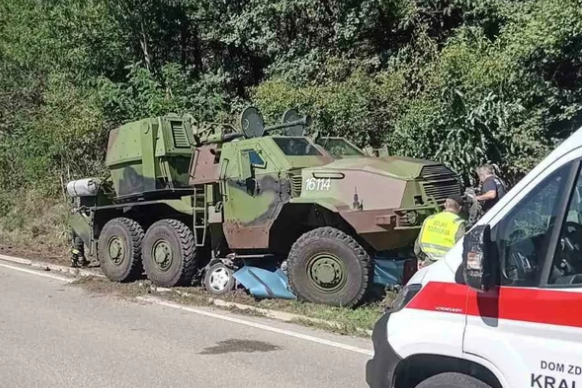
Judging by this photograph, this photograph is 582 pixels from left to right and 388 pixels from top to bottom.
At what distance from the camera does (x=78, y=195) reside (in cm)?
1354

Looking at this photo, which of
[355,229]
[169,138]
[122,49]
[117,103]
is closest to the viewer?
[355,229]

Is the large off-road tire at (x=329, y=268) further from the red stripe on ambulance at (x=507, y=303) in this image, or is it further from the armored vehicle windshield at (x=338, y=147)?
the red stripe on ambulance at (x=507, y=303)

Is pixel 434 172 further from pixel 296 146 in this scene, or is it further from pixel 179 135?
pixel 179 135

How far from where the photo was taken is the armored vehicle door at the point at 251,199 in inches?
394

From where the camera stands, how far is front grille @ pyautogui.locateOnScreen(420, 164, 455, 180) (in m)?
9.30

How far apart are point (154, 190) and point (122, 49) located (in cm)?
1014

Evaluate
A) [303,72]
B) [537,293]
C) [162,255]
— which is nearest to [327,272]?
[162,255]

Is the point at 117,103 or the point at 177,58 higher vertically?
the point at 177,58

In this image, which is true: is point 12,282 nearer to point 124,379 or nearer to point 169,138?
point 169,138

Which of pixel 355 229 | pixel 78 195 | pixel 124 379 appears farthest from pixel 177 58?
pixel 124 379

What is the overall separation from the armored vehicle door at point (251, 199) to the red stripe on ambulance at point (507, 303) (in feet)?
20.4

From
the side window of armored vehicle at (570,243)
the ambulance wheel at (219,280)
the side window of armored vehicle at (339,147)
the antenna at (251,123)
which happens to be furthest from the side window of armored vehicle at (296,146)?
the side window of armored vehicle at (570,243)

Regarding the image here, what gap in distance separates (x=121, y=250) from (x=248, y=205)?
2.93 metres

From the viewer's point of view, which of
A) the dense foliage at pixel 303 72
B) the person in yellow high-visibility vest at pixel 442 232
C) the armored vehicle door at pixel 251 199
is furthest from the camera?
the dense foliage at pixel 303 72
